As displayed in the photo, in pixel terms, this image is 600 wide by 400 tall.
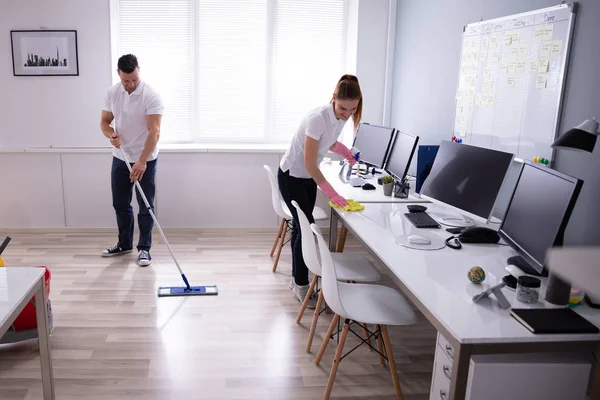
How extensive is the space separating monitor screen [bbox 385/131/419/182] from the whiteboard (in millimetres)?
359

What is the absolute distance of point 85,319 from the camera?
119 inches

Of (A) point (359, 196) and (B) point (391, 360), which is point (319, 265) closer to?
(B) point (391, 360)

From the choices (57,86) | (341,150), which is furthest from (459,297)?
(57,86)

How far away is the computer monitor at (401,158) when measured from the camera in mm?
3258

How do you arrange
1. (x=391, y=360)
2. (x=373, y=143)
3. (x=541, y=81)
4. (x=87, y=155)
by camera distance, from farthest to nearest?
(x=87, y=155)
(x=373, y=143)
(x=541, y=81)
(x=391, y=360)

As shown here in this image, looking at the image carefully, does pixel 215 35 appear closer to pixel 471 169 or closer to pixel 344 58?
pixel 344 58

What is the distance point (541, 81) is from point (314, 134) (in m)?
1.20

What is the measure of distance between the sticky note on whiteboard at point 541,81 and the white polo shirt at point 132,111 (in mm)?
2602

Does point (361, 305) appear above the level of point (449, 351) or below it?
below

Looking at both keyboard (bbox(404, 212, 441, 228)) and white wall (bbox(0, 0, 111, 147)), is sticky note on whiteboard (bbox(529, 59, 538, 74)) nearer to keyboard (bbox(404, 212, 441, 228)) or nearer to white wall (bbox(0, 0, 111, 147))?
keyboard (bbox(404, 212, 441, 228))

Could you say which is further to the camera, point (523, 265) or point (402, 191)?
point (402, 191)

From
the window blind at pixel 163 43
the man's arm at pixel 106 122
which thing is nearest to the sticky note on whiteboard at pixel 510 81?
the man's arm at pixel 106 122

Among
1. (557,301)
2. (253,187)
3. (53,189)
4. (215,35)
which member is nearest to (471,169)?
(557,301)

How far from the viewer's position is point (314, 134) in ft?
9.05
